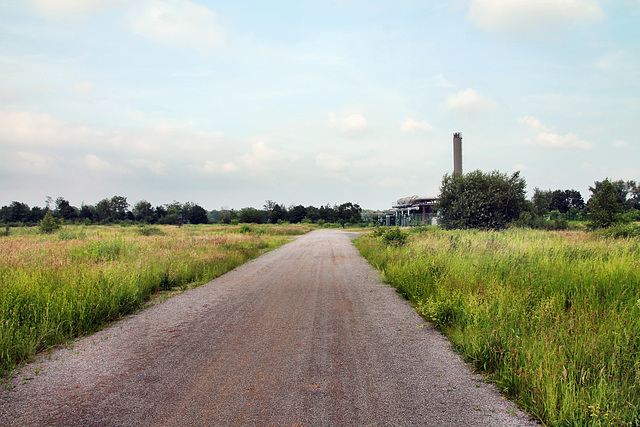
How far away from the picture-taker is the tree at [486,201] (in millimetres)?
30312

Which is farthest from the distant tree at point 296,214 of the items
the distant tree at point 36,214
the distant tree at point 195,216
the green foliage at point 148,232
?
the green foliage at point 148,232

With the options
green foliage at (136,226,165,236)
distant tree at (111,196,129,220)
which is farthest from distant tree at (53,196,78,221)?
green foliage at (136,226,165,236)

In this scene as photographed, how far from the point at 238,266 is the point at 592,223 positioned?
30.4 metres

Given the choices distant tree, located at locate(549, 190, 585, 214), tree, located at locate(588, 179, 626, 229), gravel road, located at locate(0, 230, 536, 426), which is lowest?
gravel road, located at locate(0, 230, 536, 426)

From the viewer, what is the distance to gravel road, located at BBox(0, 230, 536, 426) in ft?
10.6

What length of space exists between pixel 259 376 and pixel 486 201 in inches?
1197

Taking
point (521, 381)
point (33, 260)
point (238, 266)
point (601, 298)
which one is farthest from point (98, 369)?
point (238, 266)

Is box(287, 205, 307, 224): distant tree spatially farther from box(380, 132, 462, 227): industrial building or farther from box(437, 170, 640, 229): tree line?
box(437, 170, 640, 229): tree line

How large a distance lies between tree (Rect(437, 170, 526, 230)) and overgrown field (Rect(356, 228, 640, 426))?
21823 millimetres

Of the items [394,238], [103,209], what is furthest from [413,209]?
[103,209]

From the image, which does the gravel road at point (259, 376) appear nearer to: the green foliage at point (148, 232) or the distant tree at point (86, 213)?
the green foliage at point (148, 232)

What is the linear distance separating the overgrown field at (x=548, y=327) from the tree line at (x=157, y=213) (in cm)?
8591

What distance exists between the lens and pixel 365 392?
3672mm

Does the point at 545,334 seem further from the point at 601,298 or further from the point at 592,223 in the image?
the point at 592,223
